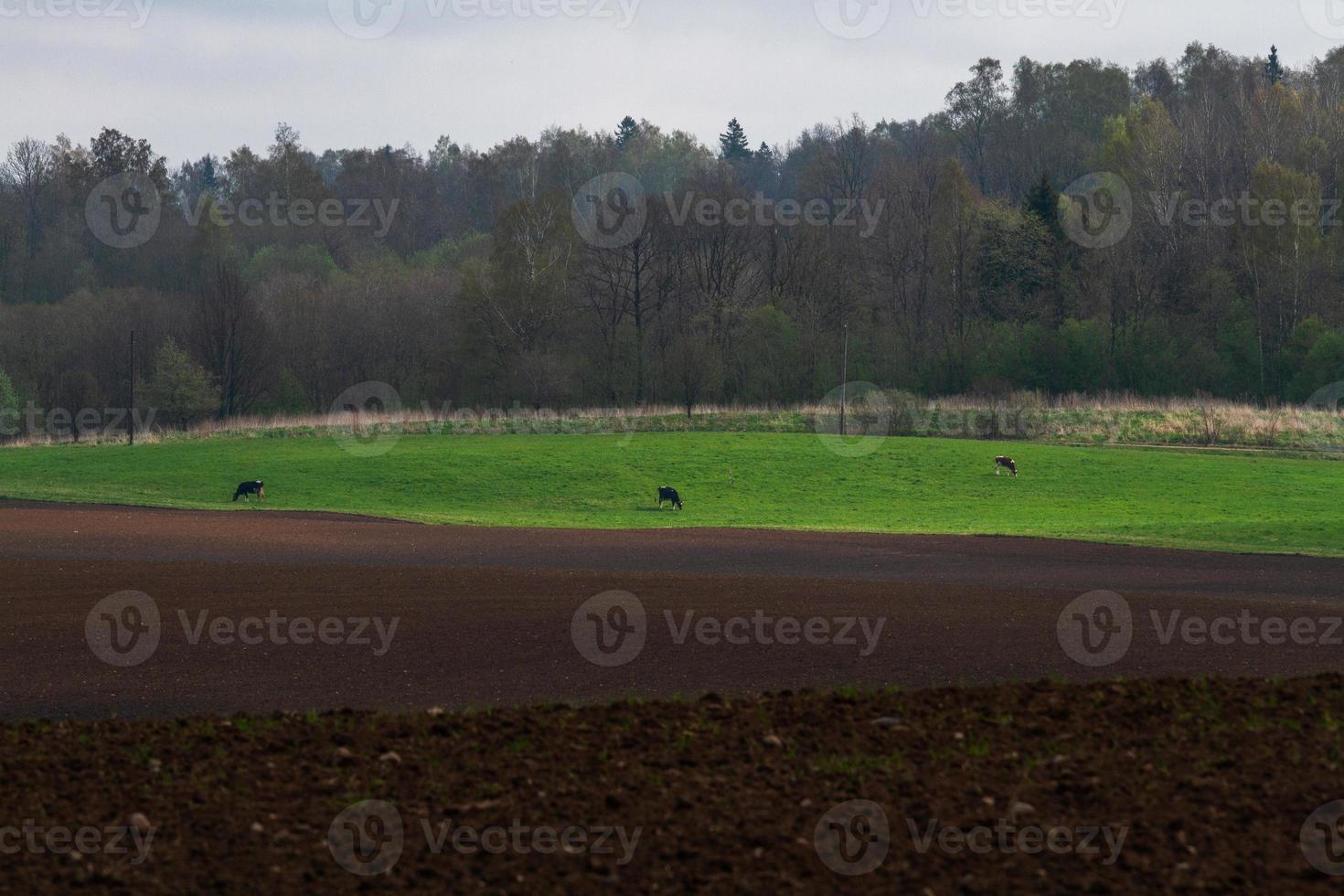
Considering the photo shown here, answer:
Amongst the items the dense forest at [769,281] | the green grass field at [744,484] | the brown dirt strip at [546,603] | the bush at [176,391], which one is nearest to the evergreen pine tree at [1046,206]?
Answer: the dense forest at [769,281]

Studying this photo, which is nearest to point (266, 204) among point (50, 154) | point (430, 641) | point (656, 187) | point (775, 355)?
point (50, 154)

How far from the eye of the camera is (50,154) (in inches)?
3674

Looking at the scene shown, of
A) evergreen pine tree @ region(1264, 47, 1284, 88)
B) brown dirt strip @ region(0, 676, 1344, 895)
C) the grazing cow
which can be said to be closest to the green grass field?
the grazing cow

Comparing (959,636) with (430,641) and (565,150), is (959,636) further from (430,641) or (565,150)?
(565,150)

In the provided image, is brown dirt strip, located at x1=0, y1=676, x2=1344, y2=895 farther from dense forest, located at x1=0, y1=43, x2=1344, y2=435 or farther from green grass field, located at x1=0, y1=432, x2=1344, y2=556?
dense forest, located at x1=0, y1=43, x2=1344, y2=435

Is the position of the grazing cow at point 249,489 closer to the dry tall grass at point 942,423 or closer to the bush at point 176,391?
the dry tall grass at point 942,423

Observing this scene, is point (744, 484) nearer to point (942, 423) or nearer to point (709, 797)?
point (942, 423)

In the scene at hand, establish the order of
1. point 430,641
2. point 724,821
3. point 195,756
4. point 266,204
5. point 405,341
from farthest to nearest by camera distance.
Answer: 1. point 266,204
2. point 405,341
3. point 430,641
4. point 195,756
5. point 724,821

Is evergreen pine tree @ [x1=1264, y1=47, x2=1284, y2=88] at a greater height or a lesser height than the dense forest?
greater

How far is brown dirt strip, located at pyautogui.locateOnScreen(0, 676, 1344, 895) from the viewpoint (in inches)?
259

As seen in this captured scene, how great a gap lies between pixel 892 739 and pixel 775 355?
6101cm

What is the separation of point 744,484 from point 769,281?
42907mm

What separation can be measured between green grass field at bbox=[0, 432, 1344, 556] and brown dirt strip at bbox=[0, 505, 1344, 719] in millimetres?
4565

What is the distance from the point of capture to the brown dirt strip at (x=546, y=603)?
1222cm
